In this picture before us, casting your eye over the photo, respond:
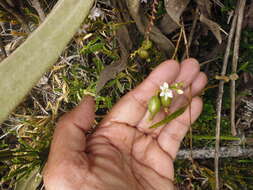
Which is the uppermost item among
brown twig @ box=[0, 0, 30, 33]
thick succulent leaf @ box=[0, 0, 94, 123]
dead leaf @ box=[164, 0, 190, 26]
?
brown twig @ box=[0, 0, 30, 33]

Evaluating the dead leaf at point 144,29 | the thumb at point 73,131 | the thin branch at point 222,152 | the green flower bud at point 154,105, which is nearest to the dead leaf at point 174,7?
the dead leaf at point 144,29

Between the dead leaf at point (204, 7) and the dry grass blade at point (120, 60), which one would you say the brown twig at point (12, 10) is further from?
the dead leaf at point (204, 7)

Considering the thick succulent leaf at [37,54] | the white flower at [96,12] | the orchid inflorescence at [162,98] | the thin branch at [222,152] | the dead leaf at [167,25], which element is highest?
the thick succulent leaf at [37,54]

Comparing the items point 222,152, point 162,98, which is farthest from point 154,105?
point 222,152

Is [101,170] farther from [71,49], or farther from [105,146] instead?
[71,49]

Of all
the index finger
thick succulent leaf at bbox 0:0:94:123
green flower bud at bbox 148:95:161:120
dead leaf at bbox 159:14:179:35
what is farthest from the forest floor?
thick succulent leaf at bbox 0:0:94:123

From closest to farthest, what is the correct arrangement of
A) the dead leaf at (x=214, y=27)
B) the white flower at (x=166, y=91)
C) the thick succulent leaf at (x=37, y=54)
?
the thick succulent leaf at (x=37, y=54)
the dead leaf at (x=214, y=27)
the white flower at (x=166, y=91)

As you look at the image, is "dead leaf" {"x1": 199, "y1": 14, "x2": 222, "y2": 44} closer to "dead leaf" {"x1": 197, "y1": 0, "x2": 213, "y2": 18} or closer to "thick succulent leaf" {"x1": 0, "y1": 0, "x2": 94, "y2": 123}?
"dead leaf" {"x1": 197, "y1": 0, "x2": 213, "y2": 18}
